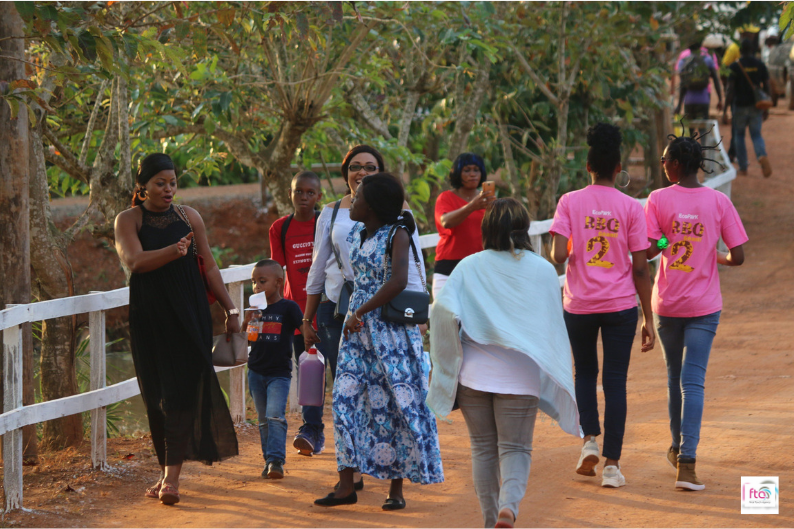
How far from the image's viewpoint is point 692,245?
4.87 m

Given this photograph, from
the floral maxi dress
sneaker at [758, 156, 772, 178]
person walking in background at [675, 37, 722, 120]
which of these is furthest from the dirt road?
sneaker at [758, 156, 772, 178]

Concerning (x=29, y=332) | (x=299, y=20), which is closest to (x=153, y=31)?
(x=299, y=20)

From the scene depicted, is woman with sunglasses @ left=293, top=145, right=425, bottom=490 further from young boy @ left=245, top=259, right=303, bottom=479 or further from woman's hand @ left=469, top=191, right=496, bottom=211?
woman's hand @ left=469, top=191, right=496, bottom=211

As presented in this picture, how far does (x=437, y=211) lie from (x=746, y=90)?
1171 centimetres

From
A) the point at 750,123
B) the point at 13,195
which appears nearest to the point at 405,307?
the point at 13,195

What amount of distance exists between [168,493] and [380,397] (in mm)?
1337

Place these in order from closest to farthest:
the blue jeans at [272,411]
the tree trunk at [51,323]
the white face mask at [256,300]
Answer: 1. the blue jeans at [272,411]
2. the tree trunk at [51,323]
3. the white face mask at [256,300]

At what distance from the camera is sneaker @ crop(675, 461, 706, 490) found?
4.77 metres

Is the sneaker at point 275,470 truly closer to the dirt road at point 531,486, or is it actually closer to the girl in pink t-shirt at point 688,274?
the dirt road at point 531,486

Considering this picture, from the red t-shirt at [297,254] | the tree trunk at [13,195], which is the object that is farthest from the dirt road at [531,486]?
the red t-shirt at [297,254]

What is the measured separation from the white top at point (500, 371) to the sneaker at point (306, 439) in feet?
6.54

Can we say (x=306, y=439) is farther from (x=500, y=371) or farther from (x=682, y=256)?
(x=682, y=256)

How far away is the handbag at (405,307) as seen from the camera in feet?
14.4

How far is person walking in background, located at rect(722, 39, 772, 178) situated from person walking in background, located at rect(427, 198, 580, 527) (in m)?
13.5
